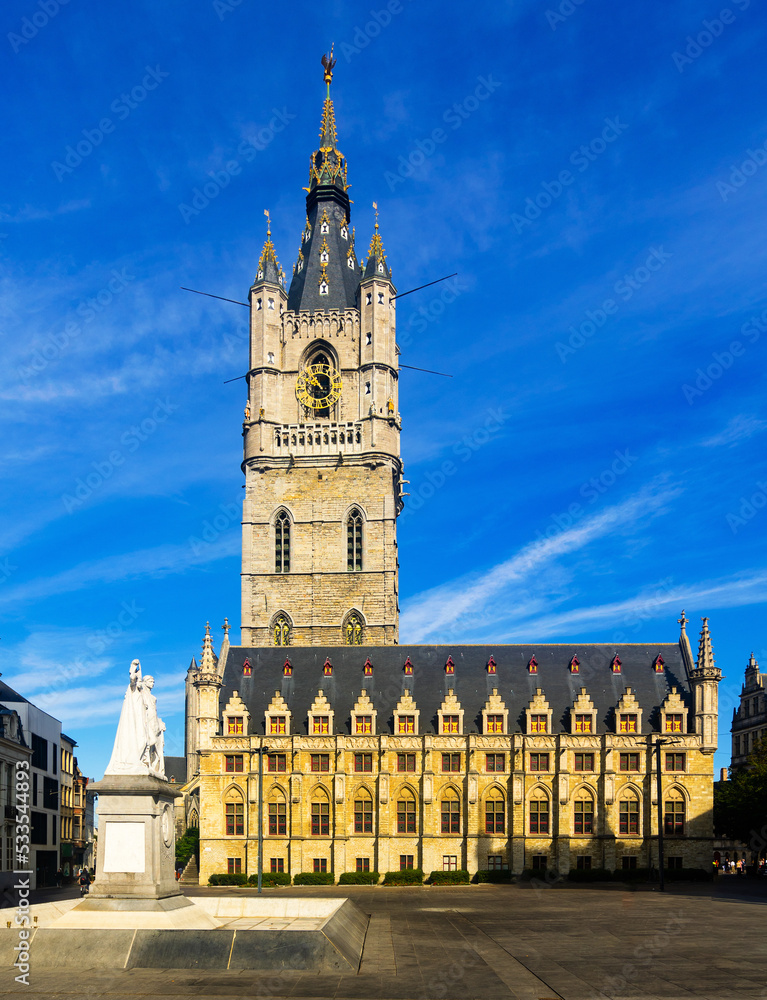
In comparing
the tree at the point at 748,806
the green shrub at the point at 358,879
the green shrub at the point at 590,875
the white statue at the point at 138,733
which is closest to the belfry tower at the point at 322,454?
the green shrub at the point at 358,879

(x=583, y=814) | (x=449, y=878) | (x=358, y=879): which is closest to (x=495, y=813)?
(x=449, y=878)

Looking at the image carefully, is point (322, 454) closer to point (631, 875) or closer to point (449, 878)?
point (449, 878)

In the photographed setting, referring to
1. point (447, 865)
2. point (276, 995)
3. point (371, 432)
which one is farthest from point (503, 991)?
point (371, 432)

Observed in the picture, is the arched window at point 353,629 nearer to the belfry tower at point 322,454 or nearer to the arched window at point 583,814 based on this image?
the belfry tower at point 322,454

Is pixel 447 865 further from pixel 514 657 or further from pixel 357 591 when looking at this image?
pixel 357 591

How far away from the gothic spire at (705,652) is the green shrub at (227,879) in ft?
100

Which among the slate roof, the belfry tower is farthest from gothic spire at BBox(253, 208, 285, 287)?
the slate roof

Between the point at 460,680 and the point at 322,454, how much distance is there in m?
27.6

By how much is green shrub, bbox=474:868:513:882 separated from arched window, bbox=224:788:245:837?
574 inches

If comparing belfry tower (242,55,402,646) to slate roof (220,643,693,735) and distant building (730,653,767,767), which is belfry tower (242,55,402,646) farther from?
distant building (730,653,767,767)

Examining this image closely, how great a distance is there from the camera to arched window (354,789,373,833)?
57.3 meters

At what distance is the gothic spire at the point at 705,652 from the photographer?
191 feet

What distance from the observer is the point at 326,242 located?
305 feet

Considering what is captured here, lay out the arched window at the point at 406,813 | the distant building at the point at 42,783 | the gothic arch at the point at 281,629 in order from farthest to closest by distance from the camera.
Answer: the gothic arch at the point at 281,629 < the distant building at the point at 42,783 < the arched window at the point at 406,813
